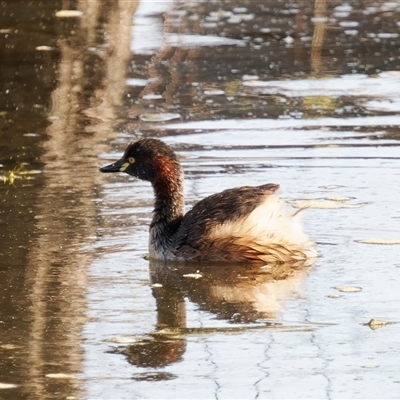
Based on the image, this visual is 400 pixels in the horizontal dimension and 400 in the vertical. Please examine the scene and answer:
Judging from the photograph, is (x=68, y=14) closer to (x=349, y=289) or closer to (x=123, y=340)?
(x=349, y=289)

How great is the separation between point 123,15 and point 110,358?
11.7 metres

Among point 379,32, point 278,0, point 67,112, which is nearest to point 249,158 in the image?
point 67,112

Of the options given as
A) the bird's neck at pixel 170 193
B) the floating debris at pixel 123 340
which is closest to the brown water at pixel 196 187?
the floating debris at pixel 123 340

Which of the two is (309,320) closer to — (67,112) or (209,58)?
(67,112)

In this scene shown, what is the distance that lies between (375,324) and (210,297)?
1.20 m

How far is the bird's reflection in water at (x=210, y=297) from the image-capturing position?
272 inches

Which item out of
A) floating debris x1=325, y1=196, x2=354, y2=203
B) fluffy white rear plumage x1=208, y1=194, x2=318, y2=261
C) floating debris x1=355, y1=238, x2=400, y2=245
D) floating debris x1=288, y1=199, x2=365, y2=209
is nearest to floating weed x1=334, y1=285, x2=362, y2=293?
fluffy white rear plumage x1=208, y1=194, x2=318, y2=261

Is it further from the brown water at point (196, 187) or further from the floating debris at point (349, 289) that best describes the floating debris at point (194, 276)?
the floating debris at point (349, 289)

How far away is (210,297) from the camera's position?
7906 millimetres

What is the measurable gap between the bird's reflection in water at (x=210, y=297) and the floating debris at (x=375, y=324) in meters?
0.55

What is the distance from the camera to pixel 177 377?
6.40m

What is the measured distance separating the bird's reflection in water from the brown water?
0.06ft

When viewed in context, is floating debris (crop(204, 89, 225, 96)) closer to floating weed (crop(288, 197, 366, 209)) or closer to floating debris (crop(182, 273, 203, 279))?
floating weed (crop(288, 197, 366, 209))

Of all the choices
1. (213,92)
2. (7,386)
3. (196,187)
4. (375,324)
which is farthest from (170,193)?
(213,92)
